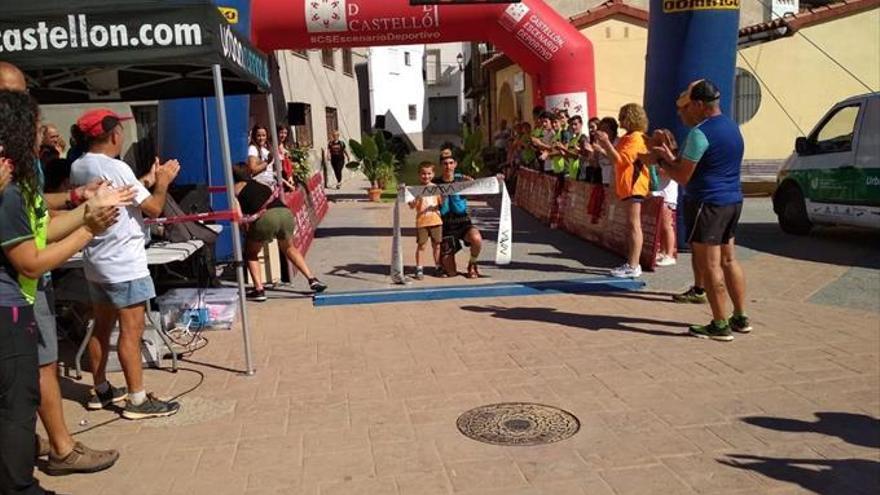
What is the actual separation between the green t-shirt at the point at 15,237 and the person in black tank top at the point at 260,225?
4.41 m

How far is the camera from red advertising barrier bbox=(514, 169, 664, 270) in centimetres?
852

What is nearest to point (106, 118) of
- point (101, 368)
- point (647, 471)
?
point (101, 368)

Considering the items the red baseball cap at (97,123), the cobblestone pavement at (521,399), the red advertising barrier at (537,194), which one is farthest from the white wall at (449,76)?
the red baseball cap at (97,123)

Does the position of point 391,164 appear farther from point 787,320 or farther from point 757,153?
point 787,320

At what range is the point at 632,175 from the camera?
26.5 feet

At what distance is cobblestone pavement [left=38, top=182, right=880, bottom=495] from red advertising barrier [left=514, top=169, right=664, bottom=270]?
103 cm

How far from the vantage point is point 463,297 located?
25.1ft

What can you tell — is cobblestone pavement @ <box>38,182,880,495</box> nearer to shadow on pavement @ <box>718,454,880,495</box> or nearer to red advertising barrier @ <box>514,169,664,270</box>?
shadow on pavement @ <box>718,454,880,495</box>

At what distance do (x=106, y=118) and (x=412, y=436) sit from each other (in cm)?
264

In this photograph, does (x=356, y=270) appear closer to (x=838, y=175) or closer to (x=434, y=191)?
(x=434, y=191)

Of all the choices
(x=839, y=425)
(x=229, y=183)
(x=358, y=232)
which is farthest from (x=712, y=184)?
(x=358, y=232)

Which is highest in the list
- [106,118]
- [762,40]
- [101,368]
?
[762,40]

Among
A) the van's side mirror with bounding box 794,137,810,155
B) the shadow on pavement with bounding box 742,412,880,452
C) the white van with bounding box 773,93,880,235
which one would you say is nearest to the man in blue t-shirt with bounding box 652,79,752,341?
the shadow on pavement with bounding box 742,412,880,452

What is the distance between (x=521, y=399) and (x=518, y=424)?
0.41 metres
